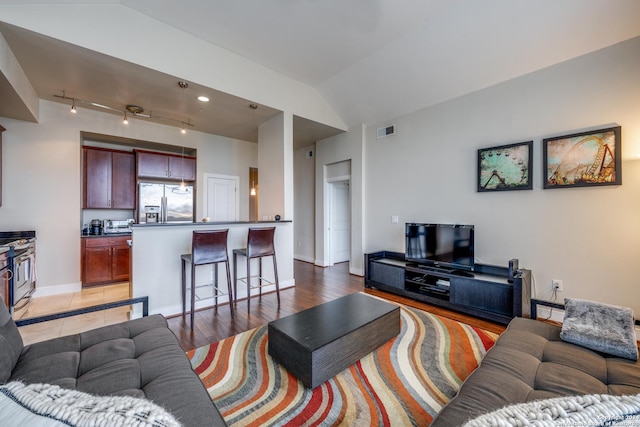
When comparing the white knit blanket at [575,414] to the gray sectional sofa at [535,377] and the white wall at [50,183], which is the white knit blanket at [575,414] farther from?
the white wall at [50,183]

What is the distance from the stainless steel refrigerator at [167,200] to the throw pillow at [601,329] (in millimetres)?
5777

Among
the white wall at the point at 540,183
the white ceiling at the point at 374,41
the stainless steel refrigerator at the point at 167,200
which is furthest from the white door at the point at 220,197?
the white wall at the point at 540,183

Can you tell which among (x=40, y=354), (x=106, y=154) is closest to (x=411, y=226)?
(x=40, y=354)

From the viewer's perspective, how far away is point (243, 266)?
3889mm

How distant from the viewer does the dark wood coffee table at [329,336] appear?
179 centimetres

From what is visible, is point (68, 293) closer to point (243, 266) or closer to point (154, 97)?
point (243, 266)

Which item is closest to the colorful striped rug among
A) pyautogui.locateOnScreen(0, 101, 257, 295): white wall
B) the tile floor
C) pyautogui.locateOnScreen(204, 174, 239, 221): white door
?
the tile floor

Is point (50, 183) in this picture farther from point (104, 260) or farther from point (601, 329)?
point (601, 329)

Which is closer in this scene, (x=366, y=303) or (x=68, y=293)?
(x=366, y=303)

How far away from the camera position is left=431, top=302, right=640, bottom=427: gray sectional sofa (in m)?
1.14

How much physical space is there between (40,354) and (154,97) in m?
3.57

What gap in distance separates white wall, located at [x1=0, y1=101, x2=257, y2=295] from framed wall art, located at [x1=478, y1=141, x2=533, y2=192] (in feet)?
19.7

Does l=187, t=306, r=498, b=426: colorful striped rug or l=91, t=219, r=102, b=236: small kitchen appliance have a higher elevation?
l=91, t=219, r=102, b=236: small kitchen appliance

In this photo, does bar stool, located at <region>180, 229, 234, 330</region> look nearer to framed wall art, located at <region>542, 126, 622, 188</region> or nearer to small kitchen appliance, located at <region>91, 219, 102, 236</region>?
small kitchen appliance, located at <region>91, 219, 102, 236</region>
